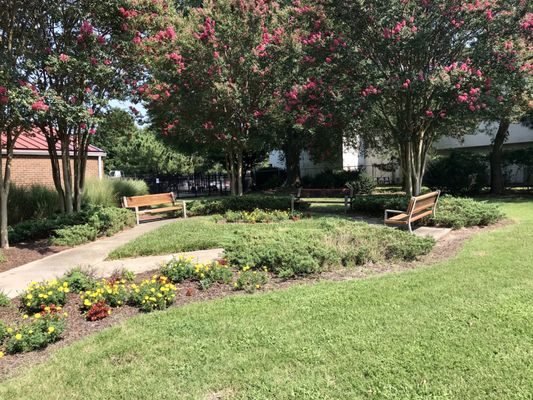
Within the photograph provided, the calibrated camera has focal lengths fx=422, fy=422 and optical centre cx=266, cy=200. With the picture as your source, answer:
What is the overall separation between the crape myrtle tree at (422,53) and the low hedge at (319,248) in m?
4.43

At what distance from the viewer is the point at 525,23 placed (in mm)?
9844

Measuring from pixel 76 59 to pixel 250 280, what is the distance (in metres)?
5.75

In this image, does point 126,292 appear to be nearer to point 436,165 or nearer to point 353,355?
point 353,355

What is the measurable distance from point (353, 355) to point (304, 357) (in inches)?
14.8

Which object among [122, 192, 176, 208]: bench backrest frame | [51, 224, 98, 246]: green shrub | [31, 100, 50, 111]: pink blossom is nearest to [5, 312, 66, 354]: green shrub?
[31, 100, 50, 111]: pink blossom

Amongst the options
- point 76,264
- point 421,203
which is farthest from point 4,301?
point 421,203

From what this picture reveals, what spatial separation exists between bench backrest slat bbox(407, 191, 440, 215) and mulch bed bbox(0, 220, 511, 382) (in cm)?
127

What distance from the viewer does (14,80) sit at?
7.19 m

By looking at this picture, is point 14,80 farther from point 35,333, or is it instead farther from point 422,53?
point 422,53

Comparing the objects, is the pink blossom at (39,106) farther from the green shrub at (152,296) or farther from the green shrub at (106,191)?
the green shrub at (106,191)

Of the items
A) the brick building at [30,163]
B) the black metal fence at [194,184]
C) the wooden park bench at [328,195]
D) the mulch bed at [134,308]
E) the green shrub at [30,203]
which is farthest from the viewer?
the black metal fence at [194,184]

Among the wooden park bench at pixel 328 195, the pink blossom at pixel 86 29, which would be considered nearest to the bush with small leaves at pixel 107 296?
the pink blossom at pixel 86 29

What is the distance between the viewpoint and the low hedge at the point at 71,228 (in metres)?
8.72

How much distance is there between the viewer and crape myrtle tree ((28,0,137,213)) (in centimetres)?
777
